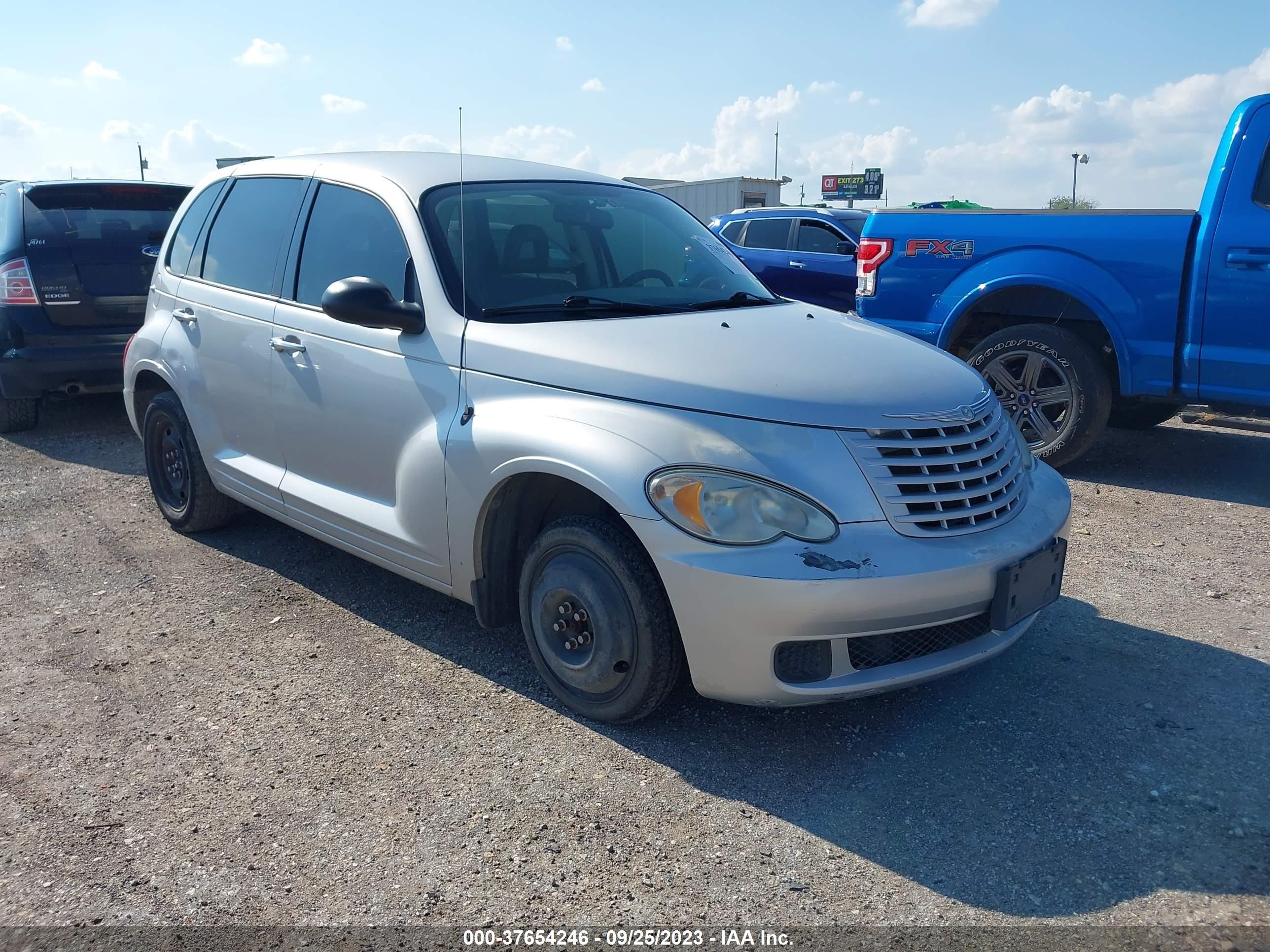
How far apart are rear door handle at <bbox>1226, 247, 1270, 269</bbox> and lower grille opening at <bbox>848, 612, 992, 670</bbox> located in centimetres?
371

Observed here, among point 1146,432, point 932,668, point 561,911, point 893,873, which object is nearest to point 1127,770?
point 932,668

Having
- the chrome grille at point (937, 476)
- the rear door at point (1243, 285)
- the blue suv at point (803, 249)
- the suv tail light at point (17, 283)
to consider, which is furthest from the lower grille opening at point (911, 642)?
the blue suv at point (803, 249)

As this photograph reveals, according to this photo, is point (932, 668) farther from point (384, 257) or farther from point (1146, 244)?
point (1146, 244)

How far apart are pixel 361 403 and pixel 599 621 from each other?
52.9 inches

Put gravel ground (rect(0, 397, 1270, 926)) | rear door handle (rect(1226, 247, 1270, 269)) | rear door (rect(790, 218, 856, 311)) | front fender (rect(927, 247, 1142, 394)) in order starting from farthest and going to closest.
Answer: rear door (rect(790, 218, 856, 311)) → front fender (rect(927, 247, 1142, 394)) → rear door handle (rect(1226, 247, 1270, 269)) → gravel ground (rect(0, 397, 1270, 926))

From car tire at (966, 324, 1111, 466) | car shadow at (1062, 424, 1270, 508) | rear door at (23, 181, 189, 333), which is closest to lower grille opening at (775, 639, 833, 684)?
car tire at (966, 324, 1111, 466)

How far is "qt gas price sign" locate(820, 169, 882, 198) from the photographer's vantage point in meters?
47.8

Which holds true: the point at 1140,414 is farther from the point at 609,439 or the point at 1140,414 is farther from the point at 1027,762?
the point at 609,439

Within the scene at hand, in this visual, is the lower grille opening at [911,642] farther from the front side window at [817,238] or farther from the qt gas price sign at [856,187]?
the qt gas price sign at [856,187]

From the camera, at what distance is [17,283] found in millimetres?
7293

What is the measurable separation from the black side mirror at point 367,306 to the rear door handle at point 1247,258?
457 cm

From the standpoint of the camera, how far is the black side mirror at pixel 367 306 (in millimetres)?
3576

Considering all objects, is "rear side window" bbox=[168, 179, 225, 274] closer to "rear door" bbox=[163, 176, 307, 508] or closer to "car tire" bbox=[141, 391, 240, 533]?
"rear door" bbox=[163, 176, 307, 508]

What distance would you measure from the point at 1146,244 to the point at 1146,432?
2336 mm
